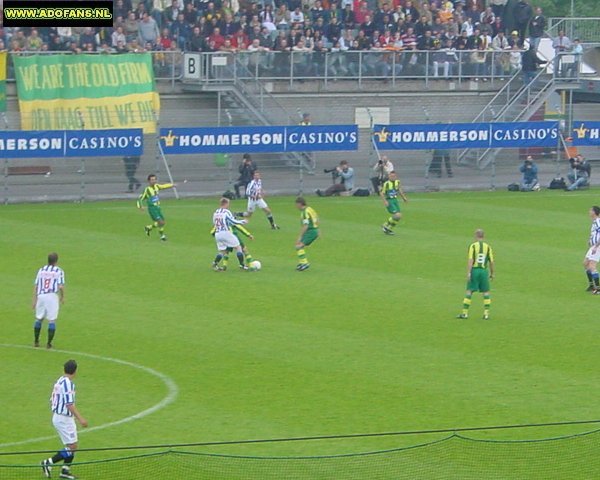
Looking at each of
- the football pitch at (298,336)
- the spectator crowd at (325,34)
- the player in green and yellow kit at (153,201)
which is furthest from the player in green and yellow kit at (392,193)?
the spectator crowd at (325,34)

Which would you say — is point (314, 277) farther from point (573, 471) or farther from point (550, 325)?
point (573, 471)

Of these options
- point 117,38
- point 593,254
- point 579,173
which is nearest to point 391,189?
point 593,254

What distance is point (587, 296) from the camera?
29781mm

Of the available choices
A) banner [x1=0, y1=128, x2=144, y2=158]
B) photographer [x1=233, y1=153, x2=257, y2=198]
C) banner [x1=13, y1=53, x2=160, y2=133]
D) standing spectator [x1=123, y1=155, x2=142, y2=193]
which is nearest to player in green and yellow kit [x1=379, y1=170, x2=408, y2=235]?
photographer [x1=233, y1=153, x2=257, y2=198]

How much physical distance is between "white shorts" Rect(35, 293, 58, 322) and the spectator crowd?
26172mm

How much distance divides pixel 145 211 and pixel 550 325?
1977 cm

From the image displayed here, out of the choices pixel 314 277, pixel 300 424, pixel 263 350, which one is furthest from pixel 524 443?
pixel 314 277

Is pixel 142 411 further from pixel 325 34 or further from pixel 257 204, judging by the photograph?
pixel 325 34

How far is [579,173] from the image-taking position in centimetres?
5059

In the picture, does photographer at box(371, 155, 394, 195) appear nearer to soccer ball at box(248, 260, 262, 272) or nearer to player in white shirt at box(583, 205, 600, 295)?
soccer ball at box(248, 260, 262, 272)

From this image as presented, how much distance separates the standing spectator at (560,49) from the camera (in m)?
55.3

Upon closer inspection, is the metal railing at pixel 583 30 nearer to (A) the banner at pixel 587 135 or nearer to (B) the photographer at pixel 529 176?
(A) the banner at pixel 587 135

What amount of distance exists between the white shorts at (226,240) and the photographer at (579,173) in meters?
21.3

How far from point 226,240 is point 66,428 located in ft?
49.7
